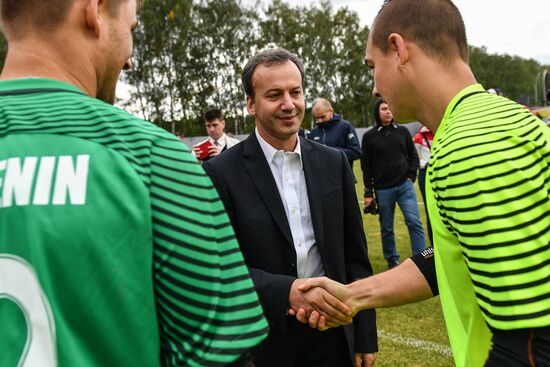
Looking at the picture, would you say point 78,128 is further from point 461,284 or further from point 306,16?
point 306,16

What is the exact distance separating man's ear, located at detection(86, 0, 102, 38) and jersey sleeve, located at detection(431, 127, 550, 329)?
3.40ft

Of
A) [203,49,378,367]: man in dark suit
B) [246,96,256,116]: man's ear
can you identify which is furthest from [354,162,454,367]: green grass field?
[246,96,256,116]: man's ear

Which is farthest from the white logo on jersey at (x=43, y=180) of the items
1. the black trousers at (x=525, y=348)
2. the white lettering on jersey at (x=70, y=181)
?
the black trousers at (x=525, y=348)

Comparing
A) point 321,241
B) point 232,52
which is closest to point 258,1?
point 232,52

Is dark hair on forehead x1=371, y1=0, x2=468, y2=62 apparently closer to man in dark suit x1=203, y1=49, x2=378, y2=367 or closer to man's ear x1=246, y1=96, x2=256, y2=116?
man in dark suit x1=203, y1=49, x2=378, y2=367

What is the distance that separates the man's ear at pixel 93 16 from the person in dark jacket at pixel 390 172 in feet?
22.2

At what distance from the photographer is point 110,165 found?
1097 mm

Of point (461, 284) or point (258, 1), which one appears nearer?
point (461, 284)

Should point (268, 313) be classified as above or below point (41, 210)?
below

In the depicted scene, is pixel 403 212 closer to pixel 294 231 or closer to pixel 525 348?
pixel 294 231

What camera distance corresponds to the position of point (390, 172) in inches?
305

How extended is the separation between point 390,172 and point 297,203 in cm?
527

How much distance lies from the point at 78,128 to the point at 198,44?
45.9 meters

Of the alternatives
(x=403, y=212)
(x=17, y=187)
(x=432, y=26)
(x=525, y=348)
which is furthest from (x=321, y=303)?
(x=403, y=212)
